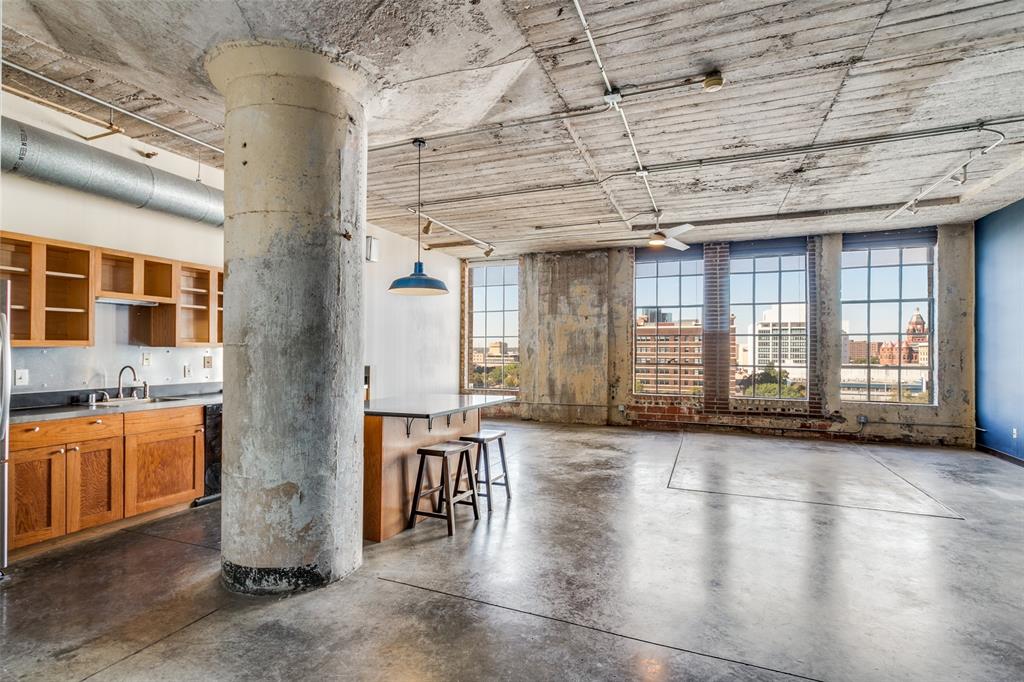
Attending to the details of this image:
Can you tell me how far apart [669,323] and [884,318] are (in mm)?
3229

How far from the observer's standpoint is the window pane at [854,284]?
848 centimetres

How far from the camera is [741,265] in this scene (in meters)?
9.16

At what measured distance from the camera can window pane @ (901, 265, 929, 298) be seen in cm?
820

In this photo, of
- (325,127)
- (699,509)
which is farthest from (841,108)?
(325,127)

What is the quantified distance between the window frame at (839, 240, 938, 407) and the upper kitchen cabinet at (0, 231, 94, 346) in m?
9.62

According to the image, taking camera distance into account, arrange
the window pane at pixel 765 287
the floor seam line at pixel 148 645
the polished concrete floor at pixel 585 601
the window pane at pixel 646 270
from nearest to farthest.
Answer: the floor seam line at pixel 148 645
the polished concrete floor at pixel 585 601
the window pane at pixel 765 287
the window pane at pixel 646 270

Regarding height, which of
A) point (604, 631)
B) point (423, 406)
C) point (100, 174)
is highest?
point (100, 174)

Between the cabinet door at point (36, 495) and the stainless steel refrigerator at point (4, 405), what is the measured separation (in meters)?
0.25

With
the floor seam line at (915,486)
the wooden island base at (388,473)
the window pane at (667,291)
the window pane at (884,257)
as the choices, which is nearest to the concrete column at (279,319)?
the wooden island base at (388,473)

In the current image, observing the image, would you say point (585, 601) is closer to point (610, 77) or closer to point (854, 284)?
point (610, 77)

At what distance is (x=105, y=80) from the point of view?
391cm

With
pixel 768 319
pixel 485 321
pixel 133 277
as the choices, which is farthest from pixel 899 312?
pixel 133 277

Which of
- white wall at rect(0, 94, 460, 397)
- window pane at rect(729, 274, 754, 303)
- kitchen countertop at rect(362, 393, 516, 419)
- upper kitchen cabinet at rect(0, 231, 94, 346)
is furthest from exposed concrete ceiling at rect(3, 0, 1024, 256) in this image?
window pane at rect(729, 274, 754, 303)

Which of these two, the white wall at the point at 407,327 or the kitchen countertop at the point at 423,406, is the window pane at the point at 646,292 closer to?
the white wall at the point at 407,327
